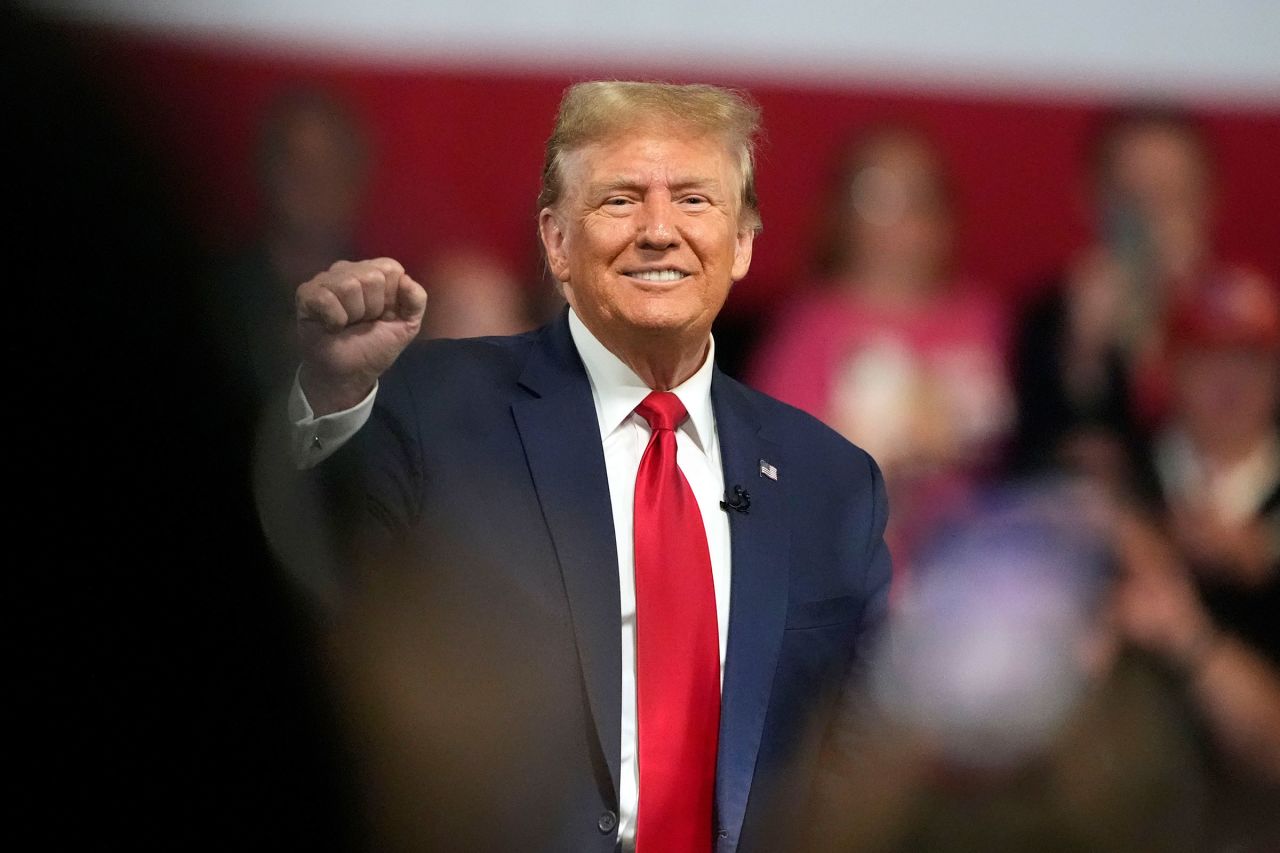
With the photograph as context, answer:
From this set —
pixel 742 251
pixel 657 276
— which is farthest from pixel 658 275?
pixel 742 251

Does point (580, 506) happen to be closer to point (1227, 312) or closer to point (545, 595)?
point (545, 595)

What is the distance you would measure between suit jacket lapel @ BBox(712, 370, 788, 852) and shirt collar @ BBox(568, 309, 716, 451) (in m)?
0.08

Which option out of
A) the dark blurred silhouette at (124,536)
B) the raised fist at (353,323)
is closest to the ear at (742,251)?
the raised fist at (353,323)

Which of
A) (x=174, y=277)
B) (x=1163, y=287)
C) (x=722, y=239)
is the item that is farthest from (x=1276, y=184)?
(x=174, y=277)

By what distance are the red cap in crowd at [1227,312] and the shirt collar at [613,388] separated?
3.15 feet

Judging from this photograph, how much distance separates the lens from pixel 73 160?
1.56 metres

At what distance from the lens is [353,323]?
1093 millimetres

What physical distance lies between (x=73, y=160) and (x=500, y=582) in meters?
0.78

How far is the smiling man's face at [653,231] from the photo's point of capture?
1219 mm

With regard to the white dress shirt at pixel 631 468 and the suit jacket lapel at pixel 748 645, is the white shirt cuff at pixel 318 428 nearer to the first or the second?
the white dress shirt at pixel 631 468

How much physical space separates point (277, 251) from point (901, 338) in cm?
79

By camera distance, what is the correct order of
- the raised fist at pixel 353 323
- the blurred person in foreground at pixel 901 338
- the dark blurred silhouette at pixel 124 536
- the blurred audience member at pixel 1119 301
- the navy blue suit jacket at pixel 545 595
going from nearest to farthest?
the raised fist at pixel 353 323
the navy blue suit jacket at pixel 545 595
the dark blurred silhouette at pixel 124 536
the blurred person in foreground at pixel 901 338
the blurred audience member at pixel 1119 301

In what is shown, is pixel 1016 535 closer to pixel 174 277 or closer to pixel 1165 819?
pixel 1165 819

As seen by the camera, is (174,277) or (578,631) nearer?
(578,631)
